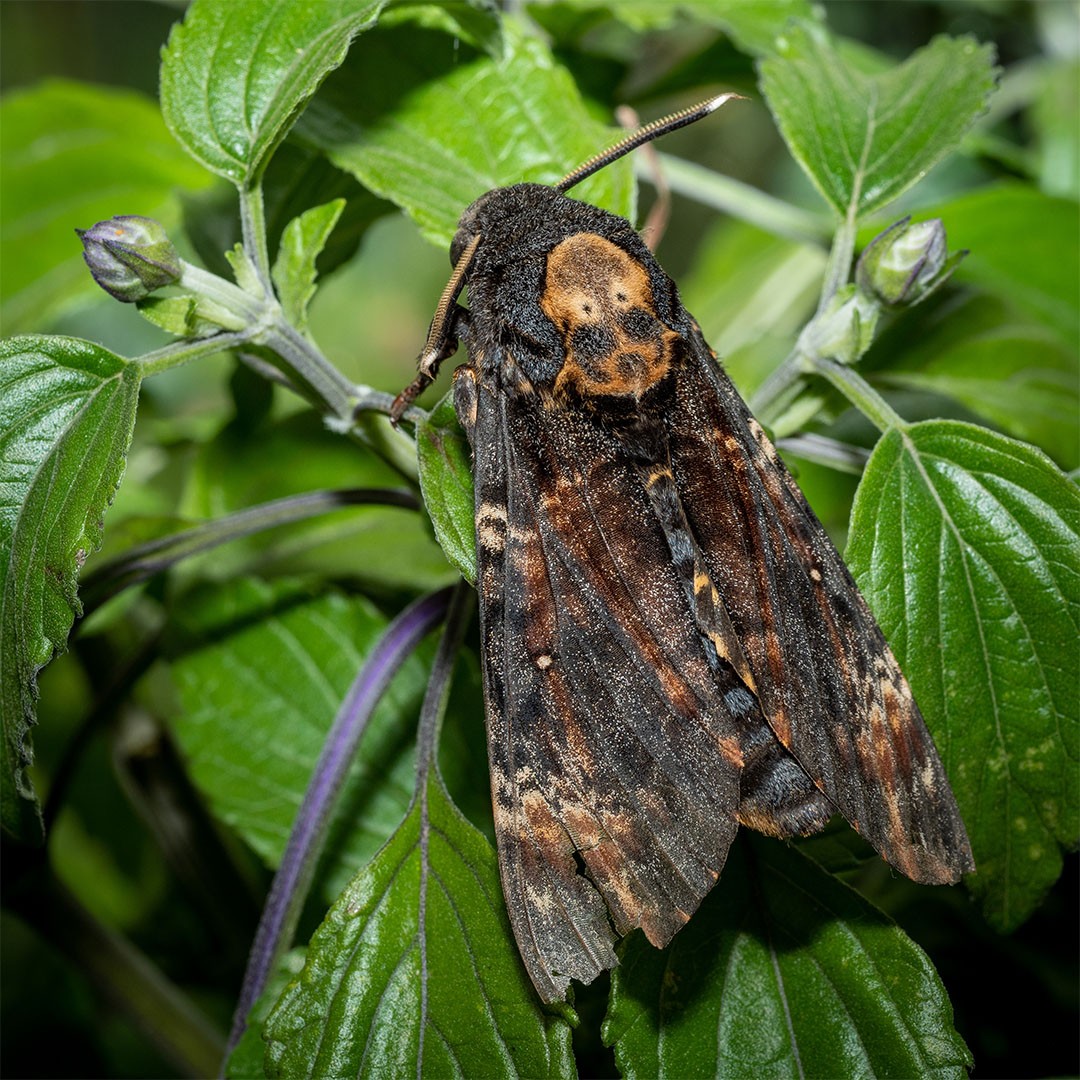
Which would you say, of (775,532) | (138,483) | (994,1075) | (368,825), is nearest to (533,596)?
(775,532)

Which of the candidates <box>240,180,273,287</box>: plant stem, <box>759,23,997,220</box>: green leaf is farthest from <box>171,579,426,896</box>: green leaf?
<box>759,23,997,220</box>: green leaf

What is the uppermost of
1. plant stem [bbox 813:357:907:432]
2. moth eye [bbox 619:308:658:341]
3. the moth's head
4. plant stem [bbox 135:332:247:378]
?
the moth's head

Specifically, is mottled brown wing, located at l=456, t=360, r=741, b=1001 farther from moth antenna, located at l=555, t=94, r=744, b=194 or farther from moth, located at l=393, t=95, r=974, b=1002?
moth antenna, located at l=555, t=94, r=744, b=194

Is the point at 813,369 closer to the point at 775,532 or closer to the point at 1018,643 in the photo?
the point at 775,532

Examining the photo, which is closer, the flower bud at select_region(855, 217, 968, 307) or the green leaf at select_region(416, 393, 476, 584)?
the green leaf at select_region(416, 393, 476, 584)

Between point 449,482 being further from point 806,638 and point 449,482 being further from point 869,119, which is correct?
point 869,119

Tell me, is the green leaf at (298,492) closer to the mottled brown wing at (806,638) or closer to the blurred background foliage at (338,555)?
the blurred background foliage at (338,555)
